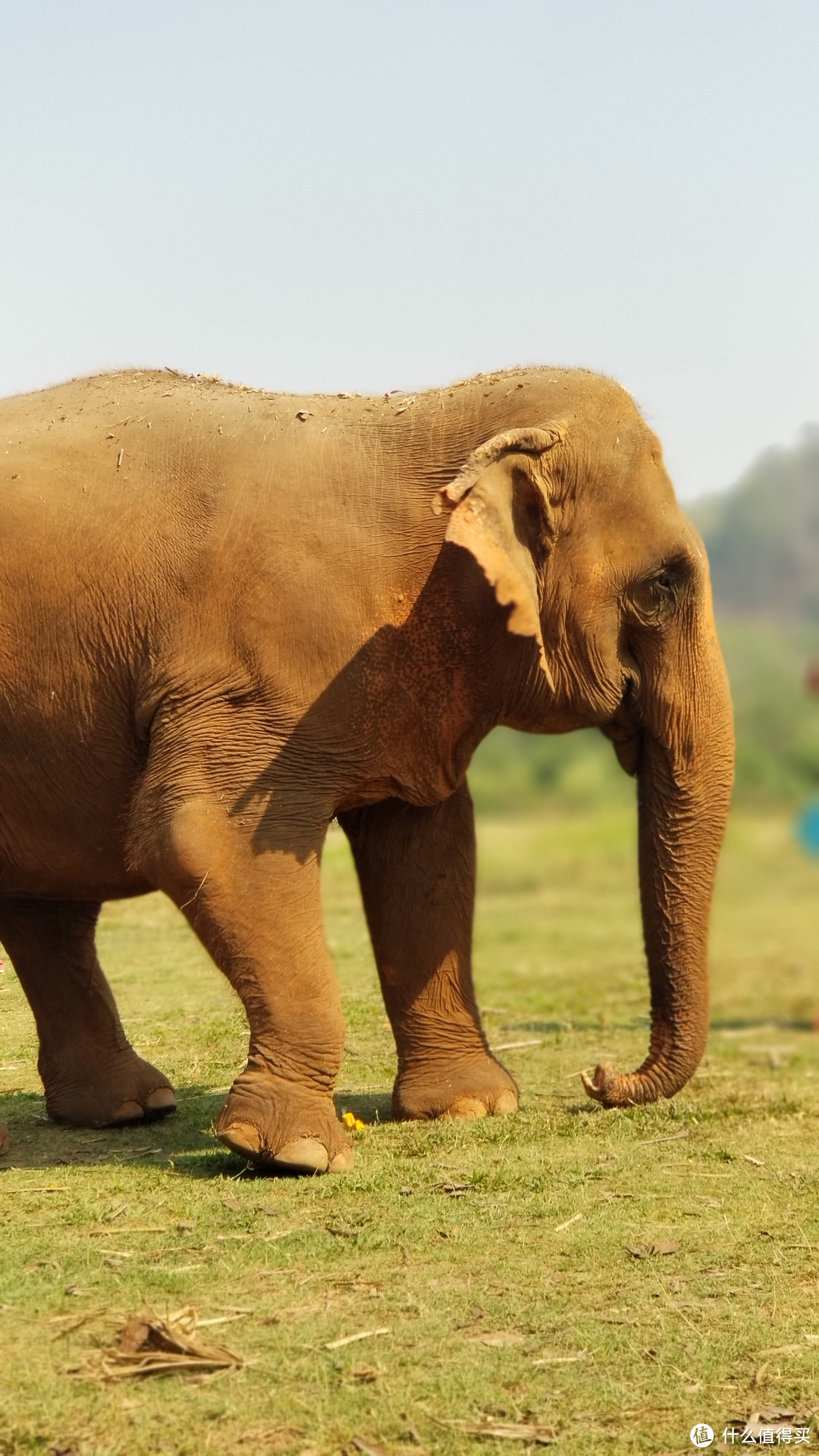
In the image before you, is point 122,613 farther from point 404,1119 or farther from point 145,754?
point 404,1119

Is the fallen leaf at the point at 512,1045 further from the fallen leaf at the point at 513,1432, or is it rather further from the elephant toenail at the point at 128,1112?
the fallen leaf at the point at 513,1432

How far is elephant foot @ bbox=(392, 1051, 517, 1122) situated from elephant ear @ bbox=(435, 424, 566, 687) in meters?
1.67

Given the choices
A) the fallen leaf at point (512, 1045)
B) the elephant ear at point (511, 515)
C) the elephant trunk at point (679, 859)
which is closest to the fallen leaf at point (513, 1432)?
the elephant ear at point (511, 515)

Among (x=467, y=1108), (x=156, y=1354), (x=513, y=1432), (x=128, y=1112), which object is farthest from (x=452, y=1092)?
(x=513, y=1432)

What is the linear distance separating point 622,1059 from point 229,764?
3.26 m

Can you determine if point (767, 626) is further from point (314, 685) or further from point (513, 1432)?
point (513, 1432)

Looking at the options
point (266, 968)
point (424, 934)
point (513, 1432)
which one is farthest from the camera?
point (424, 934)

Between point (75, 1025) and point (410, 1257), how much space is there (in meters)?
2.34

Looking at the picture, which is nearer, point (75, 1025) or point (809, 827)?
point (75, 1025)

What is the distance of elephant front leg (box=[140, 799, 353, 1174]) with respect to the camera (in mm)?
5984

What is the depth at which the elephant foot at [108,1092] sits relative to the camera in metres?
6.79

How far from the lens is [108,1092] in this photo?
679 cm

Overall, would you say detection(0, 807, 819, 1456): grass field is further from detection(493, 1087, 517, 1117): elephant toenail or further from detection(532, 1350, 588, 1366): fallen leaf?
detection(493, 1087, 517, 1117): elephant toenail

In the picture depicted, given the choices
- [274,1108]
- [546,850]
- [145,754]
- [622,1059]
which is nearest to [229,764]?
[145,754]
